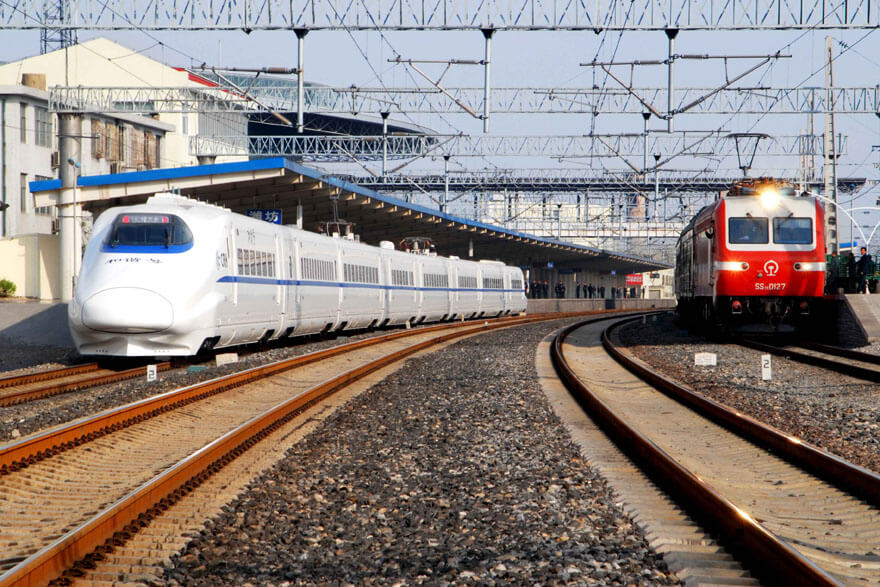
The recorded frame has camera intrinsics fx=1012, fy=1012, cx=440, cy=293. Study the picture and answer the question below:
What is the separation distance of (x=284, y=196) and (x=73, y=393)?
924 inches

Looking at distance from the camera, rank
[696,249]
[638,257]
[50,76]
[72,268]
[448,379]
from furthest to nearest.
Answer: [638,257], [50,76], [72,268], [696,249], [448,379]

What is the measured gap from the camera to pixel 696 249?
26.2m

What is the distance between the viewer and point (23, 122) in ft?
150

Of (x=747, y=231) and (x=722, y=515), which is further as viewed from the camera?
(x=747, y=231)

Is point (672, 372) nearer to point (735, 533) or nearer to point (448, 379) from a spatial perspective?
point (448, 379)

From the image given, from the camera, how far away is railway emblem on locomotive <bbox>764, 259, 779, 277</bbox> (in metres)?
22.0

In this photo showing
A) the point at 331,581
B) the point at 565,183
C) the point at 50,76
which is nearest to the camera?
the point at 331,581

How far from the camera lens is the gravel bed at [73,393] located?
1031 centimetres

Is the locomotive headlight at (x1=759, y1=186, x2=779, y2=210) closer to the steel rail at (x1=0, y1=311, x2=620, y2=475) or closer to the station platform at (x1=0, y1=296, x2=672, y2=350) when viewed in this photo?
the steel rail at (x1=0, y1=311, x2=620, y2=475)

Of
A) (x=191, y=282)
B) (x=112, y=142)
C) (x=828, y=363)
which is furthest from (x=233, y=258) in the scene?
(x=112, y=142)

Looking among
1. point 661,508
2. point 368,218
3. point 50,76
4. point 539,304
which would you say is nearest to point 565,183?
point 539,304

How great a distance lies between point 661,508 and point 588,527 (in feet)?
2.41

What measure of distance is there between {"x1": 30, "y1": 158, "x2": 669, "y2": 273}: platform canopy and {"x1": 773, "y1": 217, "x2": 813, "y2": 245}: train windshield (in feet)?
49.7

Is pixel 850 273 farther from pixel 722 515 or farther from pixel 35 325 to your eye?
pixel 722 515
